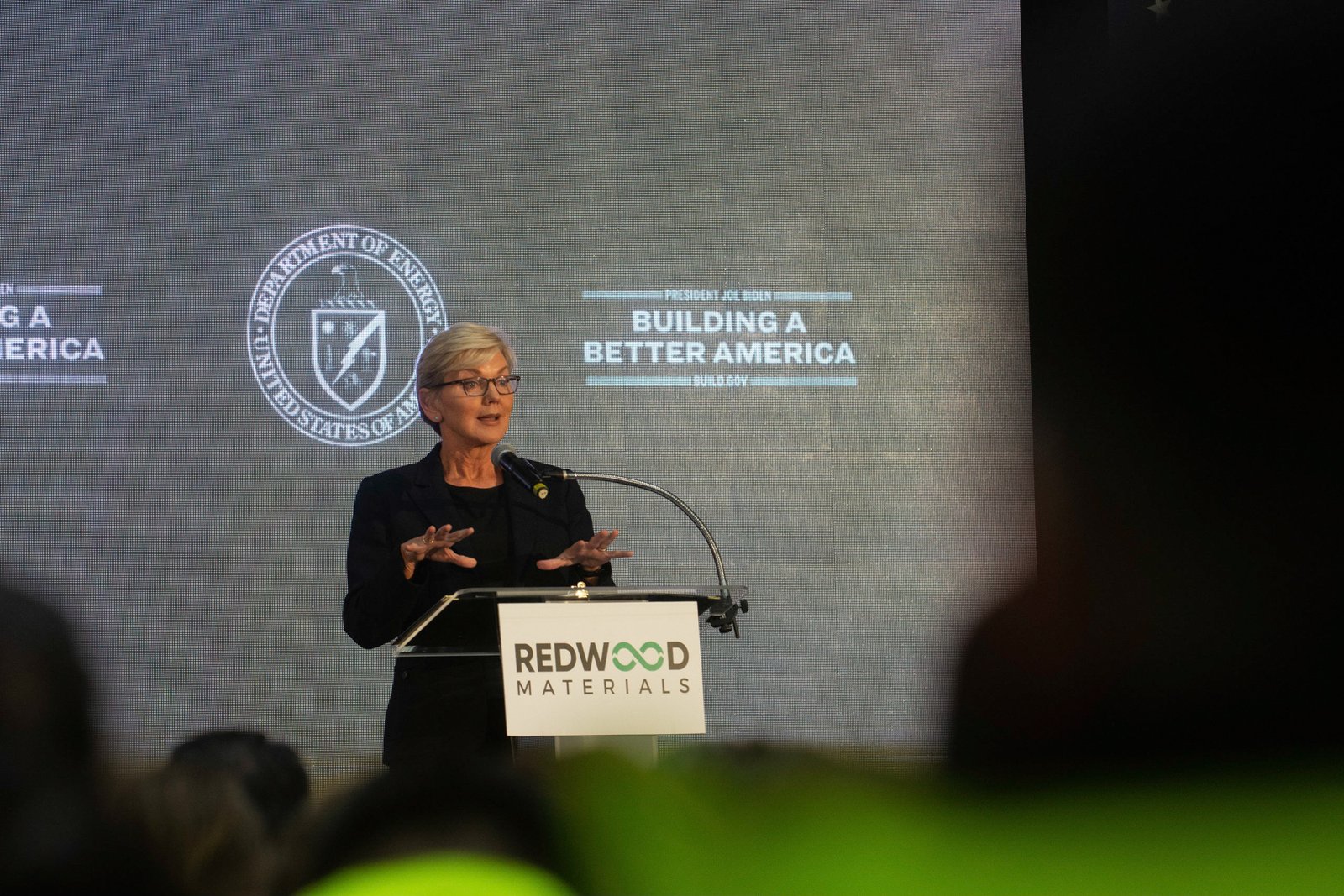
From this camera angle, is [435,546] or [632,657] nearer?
[632,657]

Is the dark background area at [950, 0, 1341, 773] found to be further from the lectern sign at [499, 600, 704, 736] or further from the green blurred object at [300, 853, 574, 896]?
the green blurred object at [300, 853, 574, 896]

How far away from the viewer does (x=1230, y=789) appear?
0.47m

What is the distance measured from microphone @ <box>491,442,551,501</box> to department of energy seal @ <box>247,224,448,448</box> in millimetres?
1927

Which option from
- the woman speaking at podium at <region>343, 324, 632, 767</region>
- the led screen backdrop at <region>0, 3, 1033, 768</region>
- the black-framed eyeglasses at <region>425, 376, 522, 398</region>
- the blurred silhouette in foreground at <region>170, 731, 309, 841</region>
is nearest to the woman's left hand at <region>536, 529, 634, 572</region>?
the woman speaking at podium at <region>343, 324, 632, 767</region>

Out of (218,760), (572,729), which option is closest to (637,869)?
(218,760)

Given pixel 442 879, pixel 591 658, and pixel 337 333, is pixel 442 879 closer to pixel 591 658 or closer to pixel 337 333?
pixel 591 658

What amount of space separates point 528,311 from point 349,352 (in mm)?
661

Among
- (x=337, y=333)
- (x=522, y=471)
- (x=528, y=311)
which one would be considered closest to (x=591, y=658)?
(x=522, y=471)

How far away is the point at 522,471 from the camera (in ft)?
7.84

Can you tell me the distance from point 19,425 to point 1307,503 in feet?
13.6

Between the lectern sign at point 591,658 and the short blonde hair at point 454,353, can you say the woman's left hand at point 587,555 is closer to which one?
the lectern sign at point 591,658

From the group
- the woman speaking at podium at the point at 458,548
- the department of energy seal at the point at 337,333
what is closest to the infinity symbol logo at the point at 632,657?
the woman speaking at podium at the point at 458,548

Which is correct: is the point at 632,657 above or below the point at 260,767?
below

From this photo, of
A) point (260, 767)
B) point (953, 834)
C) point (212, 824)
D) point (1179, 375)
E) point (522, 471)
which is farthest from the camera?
point (1179, 375)
